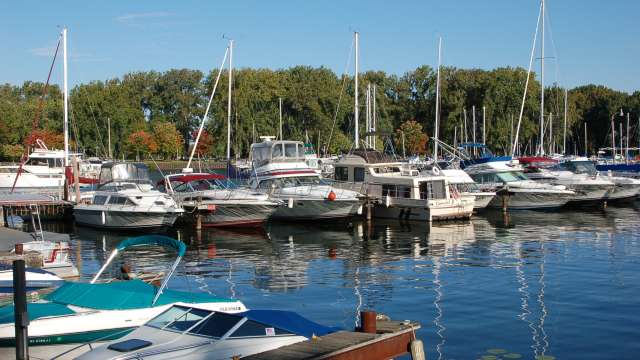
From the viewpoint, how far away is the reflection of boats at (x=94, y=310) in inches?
534

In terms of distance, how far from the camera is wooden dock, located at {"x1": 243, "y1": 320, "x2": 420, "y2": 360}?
11188 mm

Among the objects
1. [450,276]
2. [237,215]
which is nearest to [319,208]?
[237,215]

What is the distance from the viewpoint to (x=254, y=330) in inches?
477

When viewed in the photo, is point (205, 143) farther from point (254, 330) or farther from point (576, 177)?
point (254, 330)

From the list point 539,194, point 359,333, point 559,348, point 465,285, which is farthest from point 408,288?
point 539,194

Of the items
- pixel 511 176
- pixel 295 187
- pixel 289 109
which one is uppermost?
pixel 289 109

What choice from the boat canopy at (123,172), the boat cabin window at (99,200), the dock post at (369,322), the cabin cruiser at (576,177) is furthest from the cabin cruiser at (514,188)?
the dock post at (369,322)

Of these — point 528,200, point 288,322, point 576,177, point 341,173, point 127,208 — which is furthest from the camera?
point 576,177

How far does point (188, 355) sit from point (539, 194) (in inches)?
1432

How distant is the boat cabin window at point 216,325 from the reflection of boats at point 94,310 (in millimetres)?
2449

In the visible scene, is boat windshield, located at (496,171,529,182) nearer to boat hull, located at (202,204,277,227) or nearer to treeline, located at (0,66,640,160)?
boat hull, located at (202,204,277,227)

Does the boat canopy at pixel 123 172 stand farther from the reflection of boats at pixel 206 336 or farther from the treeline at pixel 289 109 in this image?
the treeline at pixel 289 109

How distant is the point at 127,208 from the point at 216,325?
2403 cm

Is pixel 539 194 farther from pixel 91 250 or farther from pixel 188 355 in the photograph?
pixel 188 355
